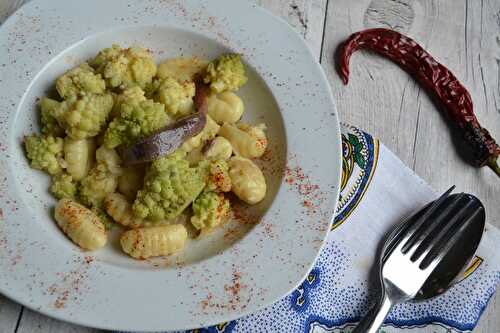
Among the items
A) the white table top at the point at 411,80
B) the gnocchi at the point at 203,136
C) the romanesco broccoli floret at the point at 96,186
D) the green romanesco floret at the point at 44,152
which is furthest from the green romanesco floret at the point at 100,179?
the white table top at the point at 411,80

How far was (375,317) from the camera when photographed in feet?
5.55

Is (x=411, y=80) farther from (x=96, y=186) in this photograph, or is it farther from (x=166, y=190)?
(x=96, y=186)

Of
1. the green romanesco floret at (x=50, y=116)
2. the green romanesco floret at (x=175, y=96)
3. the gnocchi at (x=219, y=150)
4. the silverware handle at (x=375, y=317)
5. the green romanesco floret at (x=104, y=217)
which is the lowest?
the silverware handle at (x=375, y=317)

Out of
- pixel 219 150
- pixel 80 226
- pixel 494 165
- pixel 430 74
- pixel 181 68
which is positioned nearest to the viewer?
pixel 80 226

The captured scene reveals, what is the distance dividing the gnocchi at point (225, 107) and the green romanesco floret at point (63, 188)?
19.6 inches

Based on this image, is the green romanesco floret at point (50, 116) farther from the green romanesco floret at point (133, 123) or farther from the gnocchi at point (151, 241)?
the gnocchi at point (151, 241)

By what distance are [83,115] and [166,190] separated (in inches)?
13.0

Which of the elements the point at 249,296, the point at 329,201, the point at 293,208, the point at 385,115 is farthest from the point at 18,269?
the point at 385,115

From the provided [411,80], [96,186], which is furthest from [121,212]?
[411,80]

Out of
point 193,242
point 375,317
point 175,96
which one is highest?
point 175,96

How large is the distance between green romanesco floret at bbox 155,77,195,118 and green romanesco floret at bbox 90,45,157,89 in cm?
6

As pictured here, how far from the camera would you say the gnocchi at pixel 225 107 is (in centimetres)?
185

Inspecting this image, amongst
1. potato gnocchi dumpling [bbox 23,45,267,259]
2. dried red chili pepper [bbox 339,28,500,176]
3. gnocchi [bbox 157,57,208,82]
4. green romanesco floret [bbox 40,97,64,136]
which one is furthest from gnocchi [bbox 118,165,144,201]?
dried red chili pepper [bbox 339,28,500,176]

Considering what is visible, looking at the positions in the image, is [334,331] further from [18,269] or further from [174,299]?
[18,269]
